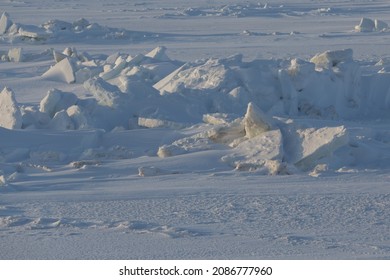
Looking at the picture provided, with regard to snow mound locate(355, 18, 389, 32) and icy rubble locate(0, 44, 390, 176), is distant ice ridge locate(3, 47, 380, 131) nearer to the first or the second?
icy rubble locate(0, 44, 390, 176)

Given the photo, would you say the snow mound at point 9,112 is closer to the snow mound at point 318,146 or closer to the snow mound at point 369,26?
the snow mound at point 318,146

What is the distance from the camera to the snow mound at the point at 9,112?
913 cm

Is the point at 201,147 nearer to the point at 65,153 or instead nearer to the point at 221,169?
the point at 221,169

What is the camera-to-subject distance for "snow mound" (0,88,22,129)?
9.13 m

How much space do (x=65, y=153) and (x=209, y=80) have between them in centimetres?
325

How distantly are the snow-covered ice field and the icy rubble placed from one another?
0.06 ft

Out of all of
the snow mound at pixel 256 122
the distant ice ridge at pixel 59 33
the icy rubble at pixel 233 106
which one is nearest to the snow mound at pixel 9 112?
the icy rubble at pixel 233 106

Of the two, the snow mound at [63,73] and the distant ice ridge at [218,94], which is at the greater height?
the distant ice ridge at [218,94]

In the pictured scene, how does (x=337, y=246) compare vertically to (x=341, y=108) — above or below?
above

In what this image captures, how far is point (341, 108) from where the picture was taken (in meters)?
11.2

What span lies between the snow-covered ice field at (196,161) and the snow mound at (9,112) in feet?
0.06

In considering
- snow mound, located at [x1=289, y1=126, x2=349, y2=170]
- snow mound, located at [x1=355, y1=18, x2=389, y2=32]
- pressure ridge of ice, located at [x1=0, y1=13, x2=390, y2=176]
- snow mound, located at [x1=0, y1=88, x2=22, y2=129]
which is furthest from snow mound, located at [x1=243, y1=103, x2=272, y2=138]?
snow mound, located at [x1=355, y1=18, x2=389, y2=32]

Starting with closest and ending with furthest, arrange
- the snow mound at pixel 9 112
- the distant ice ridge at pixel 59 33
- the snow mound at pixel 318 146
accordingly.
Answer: the snow mound at pixel 318 146
the snow mound at pixel 9 112
the distant ice ridge at pixel 59 33

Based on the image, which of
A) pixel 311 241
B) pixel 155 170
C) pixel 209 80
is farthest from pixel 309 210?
pixel 209 80
